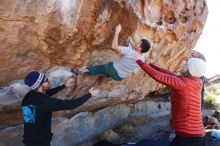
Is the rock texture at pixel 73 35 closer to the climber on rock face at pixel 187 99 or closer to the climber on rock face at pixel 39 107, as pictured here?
the climber on rock face at pixel 39 107

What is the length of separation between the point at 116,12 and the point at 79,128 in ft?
8.76

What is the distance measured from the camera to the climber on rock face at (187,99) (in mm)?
6332

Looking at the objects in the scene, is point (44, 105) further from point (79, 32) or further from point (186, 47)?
point (186, 47)

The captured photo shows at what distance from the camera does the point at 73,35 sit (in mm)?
6781

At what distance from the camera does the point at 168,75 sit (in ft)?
20.9

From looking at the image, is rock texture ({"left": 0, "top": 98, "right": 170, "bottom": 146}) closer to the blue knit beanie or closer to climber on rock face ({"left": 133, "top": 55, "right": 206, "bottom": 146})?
the blue knit beanie

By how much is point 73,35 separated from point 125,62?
0.99 meters

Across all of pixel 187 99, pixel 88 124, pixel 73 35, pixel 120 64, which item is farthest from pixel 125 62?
pixel 88 124

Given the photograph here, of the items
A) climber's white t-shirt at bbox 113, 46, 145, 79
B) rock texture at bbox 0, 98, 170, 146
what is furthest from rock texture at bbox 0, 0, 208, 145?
climber's white t-shirt at bbox 113, 46, 145, 79

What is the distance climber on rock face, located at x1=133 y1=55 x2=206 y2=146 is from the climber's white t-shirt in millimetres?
613

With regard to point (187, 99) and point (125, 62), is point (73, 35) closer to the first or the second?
point (125, 62)

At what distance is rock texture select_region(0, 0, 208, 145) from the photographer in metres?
6.35

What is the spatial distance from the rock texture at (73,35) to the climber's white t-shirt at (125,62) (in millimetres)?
346

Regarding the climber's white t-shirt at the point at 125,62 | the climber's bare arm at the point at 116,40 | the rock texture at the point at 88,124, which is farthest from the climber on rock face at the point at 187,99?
the rock texture at the point at 88,124
